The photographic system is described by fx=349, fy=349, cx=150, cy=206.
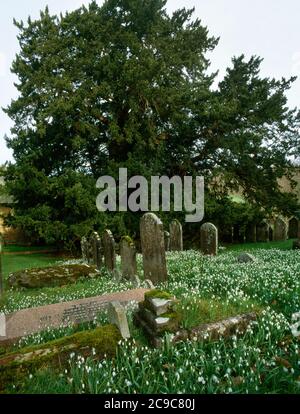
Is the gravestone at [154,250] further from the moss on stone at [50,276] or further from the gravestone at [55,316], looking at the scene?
the moss on stone at [50,276]

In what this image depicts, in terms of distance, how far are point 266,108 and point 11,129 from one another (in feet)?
67.9

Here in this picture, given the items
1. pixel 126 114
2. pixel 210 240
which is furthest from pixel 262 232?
pixel 126 114

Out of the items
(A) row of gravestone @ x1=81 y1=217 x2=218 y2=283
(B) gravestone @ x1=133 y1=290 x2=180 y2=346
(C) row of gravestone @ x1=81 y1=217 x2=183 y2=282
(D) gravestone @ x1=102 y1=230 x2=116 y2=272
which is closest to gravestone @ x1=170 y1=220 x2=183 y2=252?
(A) row of gravestone @ x1=81 y1=217 x2=218 y2=283

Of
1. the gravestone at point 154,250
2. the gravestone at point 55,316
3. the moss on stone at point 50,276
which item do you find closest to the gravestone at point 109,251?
the moss on stone at point 50,276

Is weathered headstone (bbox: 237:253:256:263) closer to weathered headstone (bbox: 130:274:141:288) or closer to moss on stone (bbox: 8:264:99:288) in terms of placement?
weathered headstone (bbox: 130:274:141:288)

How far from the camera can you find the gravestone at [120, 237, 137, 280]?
38.4 ft

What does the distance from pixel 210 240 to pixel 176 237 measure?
160 inches

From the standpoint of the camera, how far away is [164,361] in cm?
474

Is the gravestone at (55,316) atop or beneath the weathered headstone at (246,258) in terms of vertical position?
beneath

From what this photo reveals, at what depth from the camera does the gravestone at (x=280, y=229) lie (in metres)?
26.7

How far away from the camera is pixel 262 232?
2880 centimetres

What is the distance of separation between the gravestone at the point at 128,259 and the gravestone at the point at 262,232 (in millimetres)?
19492

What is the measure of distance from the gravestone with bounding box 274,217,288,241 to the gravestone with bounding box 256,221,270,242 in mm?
1410
